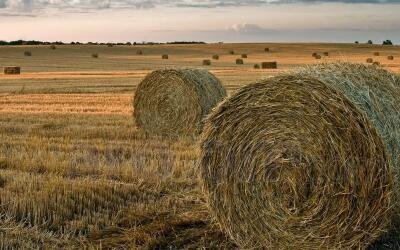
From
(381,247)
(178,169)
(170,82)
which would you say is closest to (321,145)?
(381,247)

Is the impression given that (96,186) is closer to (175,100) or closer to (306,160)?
(306,160)

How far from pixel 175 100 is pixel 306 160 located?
6987mm

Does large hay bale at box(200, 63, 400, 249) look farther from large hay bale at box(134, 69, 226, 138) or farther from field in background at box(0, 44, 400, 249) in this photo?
large hay bale at box(134, 69, 226, 138)

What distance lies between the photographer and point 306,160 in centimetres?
562

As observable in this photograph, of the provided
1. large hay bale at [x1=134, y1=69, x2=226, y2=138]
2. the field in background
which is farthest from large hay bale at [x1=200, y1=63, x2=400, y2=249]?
large hay bale at [x1=134, y1=69, x2=226, y2=138]

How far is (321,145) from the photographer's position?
218 inches

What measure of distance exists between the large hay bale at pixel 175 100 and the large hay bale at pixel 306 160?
598cm

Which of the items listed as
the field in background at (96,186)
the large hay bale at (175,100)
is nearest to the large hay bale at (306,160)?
the field in background at (96,186)

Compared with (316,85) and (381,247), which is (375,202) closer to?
(381,247)

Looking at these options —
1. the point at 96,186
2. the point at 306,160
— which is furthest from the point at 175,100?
the point at 306,160

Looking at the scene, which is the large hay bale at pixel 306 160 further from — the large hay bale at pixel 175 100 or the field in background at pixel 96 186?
the large hay bale at pixel 175 100

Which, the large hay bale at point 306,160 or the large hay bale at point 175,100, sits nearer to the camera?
the large hay bale at point 306,160

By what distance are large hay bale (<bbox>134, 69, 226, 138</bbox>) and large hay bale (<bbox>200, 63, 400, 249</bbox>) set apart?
5977 millimetres

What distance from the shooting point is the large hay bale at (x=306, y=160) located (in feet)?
17.2
